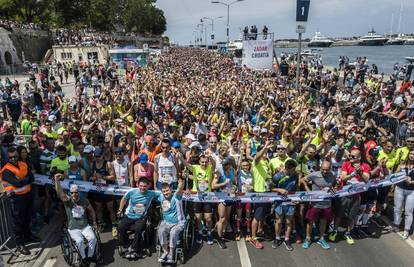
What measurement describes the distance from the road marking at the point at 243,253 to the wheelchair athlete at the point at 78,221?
2.52 m

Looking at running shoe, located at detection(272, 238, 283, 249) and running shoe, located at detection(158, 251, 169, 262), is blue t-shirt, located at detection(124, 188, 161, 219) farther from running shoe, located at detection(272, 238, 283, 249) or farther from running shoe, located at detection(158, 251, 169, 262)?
running shoe, located at detection(272, 238, 283, 249)

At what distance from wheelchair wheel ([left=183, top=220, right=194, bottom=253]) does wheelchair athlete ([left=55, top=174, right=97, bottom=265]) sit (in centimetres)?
152

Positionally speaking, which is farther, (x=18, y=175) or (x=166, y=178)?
(x=166, y=178)

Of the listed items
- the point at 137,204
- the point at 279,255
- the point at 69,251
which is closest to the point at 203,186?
the point at 137,204

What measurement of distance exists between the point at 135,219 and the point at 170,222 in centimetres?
62

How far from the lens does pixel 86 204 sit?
589cm

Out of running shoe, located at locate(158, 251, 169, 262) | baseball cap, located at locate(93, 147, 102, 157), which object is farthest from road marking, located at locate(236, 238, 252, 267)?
baseball cap, located at locate(93, 147, 102, 157)

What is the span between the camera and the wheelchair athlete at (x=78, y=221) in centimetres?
559

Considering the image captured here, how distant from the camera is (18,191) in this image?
6031 millimetres

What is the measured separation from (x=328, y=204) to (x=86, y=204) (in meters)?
4.35

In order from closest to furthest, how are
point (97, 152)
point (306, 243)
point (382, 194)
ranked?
point (306, 243) → point (97, 152) → point (382, 194)

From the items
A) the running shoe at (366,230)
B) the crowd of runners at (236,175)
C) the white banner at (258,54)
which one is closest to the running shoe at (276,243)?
the crowd of runners at (236,175)

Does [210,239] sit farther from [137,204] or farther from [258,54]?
[258,54]

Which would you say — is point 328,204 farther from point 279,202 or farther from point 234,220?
point 234,220
